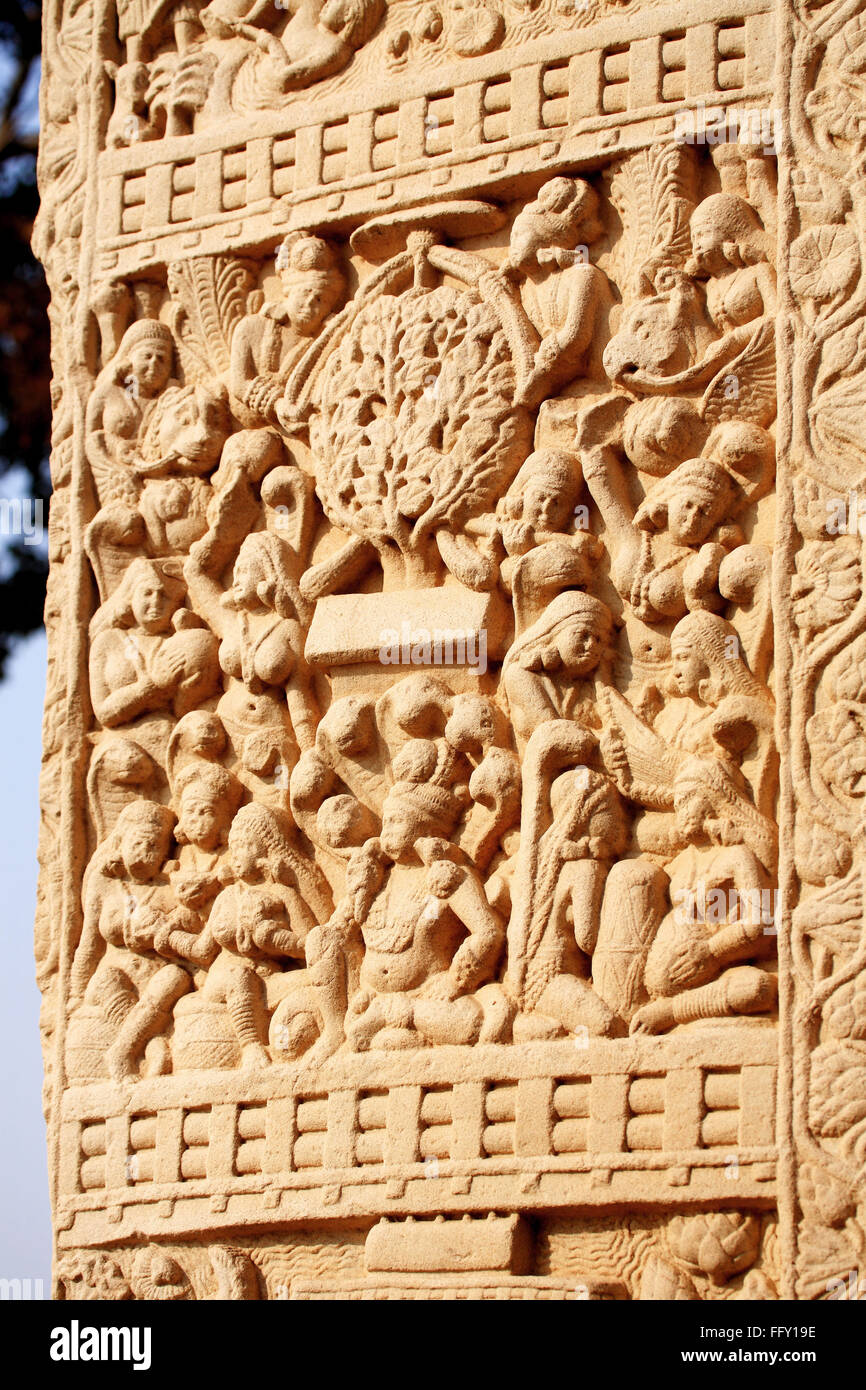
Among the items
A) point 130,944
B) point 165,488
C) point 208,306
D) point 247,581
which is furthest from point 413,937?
point 208,306

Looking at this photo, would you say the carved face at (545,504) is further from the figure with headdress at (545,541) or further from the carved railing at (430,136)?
the carved railing at (430,136)

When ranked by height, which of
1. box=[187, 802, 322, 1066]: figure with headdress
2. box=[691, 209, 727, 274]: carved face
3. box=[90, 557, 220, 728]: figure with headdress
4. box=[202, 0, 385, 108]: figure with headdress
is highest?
box=[202, 0, 385, 108]: figure with headdress

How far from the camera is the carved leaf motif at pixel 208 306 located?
23.4 feet

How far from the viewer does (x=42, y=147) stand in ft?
25.1

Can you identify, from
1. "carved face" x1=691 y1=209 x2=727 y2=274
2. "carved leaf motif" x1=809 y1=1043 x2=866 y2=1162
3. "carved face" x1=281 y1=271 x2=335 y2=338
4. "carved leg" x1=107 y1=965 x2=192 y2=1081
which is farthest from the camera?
"carved face" x1=281 y1=271 x2=335 y2=338

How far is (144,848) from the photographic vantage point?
6.82 metres

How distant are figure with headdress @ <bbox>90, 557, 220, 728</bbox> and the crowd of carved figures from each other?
0.01 m

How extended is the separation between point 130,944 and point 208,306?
1.84 m

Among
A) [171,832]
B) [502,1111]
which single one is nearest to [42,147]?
[171,832]

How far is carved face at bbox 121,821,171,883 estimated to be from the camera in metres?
6.82

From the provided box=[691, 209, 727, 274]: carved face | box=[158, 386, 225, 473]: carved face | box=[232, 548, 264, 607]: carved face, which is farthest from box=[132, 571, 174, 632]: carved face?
box=[691, 209, 727, 274]: carved face

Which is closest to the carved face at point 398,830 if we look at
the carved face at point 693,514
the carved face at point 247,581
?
the carved face at point 247,581

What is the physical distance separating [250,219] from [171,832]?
5.77 ft

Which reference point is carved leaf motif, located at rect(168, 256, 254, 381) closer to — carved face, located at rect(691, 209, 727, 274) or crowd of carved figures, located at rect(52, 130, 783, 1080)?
crowd of carved figures, located at rect(52, 130, 783, 1080)
